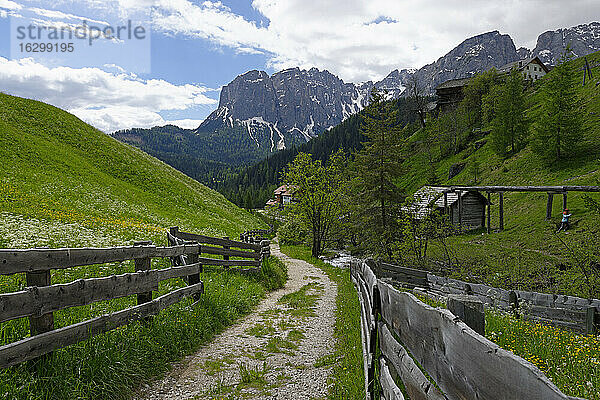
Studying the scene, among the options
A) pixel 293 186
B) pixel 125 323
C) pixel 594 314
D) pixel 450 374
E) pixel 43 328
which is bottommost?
pixel 594 314

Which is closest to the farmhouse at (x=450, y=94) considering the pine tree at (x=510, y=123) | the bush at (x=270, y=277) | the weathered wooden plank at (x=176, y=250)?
the pine tree at (x=510, y=123)

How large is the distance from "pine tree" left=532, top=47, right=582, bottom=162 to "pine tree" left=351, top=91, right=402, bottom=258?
27263 mm

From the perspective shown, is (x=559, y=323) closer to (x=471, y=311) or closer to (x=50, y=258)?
(x=471, y=311)

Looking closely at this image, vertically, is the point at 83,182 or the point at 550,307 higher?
the point at 83,182

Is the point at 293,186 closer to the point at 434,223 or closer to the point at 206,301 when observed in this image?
the point at 434,223

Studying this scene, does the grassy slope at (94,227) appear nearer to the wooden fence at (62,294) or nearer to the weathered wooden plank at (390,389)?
the wooden fence at (62,294)

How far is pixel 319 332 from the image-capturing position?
958cm

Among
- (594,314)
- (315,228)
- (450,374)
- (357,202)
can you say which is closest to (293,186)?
(315,228)

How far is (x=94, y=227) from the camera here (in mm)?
17188

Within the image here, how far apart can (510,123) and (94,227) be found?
58342 mm

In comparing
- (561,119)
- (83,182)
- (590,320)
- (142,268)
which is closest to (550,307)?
(590,320)

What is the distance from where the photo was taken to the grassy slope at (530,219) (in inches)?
642

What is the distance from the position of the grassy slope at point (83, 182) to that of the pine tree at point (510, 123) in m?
43.7

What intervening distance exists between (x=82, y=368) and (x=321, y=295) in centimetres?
1138
